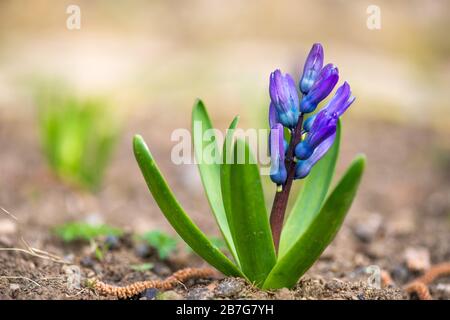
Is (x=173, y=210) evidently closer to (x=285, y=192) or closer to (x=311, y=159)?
(x=285, y=192)

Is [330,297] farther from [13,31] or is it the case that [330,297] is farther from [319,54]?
[13,31]

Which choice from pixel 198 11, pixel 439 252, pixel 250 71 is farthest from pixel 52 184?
pixel 198 11

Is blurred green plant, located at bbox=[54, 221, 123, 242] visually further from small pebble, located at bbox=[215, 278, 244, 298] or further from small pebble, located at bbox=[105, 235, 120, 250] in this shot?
small pebble, located at bbox=[215, 278, 244, 298]

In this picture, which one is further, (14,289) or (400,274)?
(400,274)

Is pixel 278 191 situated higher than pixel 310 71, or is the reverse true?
pixel 310 71

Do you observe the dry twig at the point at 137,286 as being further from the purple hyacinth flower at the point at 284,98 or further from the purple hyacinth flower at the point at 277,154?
the purple hyacinth flower at the point at 284,98

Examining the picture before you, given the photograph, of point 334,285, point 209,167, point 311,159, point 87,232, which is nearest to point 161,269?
point 87,232
